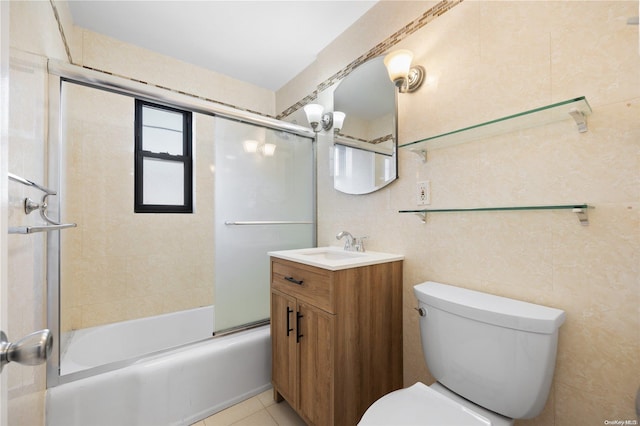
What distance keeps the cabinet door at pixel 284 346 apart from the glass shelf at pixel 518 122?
1.07m

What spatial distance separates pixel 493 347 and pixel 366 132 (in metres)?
1.26

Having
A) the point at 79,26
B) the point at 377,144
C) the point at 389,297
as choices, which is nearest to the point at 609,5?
the point at 377,144

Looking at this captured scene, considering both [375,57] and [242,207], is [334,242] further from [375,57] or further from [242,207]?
[375,57]

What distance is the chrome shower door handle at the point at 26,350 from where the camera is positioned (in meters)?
0.40

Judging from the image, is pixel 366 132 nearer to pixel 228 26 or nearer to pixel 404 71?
pixel 404 71

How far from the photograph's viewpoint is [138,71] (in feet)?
6.68

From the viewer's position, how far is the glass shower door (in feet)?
5.97

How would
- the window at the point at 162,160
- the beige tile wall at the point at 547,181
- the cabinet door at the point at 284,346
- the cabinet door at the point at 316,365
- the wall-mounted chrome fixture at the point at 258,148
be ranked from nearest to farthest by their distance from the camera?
the beige tile wall at the point at 547,181 → the cabinet door at the point at 316,365 → the cabinet door at the point at 284,346 → the wall-mounted chrome fixture at the point at 258,148 → the window at the point at 162,160

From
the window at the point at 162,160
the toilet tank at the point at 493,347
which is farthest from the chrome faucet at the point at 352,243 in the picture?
the window at the point at 162,160

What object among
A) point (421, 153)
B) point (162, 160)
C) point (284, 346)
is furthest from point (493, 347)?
point (162, 160)

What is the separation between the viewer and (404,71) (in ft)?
4.36

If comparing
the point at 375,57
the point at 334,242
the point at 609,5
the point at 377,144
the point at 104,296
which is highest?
the point at 375,57

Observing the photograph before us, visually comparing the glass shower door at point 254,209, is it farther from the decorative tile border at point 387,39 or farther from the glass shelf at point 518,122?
the glass shelf at point 518,122

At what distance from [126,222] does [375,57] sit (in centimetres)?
214
